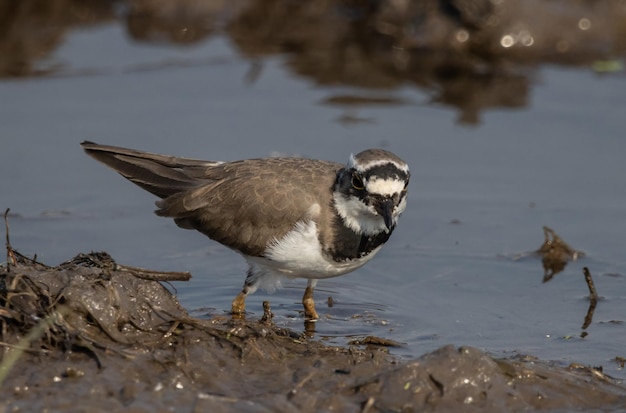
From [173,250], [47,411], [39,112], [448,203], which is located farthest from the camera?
[39,112]

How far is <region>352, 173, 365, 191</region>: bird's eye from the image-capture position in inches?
313

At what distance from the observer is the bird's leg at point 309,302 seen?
861 cm

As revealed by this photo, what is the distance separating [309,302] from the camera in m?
8.67

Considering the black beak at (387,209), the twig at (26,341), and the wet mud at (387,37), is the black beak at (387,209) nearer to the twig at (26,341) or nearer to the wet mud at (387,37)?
the twig at (26,341)

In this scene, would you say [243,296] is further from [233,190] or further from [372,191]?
[372,191]

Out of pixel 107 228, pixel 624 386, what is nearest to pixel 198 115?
pixel 107 228

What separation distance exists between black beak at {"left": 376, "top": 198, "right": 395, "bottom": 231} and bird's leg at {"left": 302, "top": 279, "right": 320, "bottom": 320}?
1118 mm

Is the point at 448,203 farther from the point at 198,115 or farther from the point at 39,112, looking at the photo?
the point at 39,112

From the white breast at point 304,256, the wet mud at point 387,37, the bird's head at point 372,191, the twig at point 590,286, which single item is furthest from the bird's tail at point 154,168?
the wet mud at point 387,37

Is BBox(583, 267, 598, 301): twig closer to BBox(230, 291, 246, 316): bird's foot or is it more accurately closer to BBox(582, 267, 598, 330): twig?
BBox(582, 267, 598, 330): twig

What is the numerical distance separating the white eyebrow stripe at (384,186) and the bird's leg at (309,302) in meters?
1.21

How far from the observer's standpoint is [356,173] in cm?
796

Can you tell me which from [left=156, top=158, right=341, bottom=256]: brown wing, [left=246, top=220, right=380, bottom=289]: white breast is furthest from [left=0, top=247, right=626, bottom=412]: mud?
[left=156, top=158, right=341, bottom=256]: brown wing

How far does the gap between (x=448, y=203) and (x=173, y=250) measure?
2887mm
